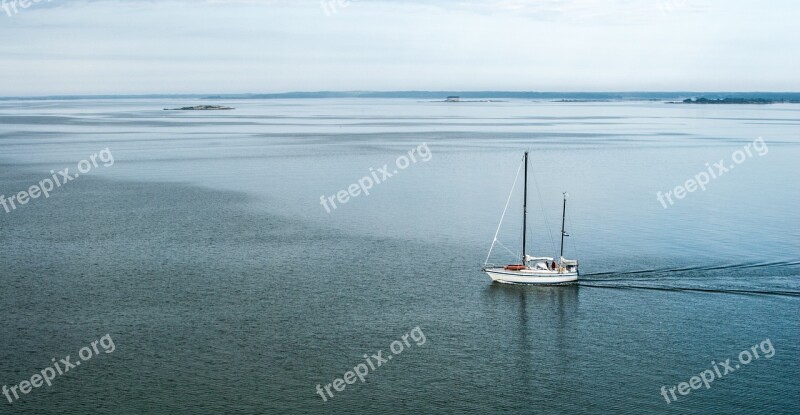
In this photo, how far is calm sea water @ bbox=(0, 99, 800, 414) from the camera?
25969mm

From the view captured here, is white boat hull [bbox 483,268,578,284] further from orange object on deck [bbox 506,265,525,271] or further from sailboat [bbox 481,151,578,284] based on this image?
orange object on deck [bbox 506,265,525,271]

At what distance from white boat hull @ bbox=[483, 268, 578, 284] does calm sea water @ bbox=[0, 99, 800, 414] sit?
0.46 meters

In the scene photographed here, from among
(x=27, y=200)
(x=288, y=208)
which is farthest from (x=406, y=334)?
(x=27, y=200)

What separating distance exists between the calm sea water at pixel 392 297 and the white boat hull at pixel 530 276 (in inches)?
17.9

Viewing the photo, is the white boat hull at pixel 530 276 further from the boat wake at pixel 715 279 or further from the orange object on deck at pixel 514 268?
the boat wake at pixel 715 279

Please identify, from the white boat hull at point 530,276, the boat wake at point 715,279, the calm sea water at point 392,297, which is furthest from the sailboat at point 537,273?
the boat wake at point 715,279

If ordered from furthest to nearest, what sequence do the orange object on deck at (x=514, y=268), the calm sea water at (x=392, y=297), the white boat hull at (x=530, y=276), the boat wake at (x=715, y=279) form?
the orange object on deck at (x=514, y=268)
the white boat hull at (x=530, y=276)
the boat wake at (x=715, y=279)
the calm sea water at (x=392, y=297)

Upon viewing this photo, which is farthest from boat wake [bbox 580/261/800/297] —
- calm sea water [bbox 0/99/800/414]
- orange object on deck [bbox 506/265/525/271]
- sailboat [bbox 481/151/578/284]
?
orange object on deck [bbox 506/265/525/271]

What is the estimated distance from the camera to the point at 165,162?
A: 8388 cm

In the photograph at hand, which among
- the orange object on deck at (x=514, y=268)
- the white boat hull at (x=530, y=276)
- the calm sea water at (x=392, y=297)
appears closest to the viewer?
the calm sea water at (x=392, y=297)

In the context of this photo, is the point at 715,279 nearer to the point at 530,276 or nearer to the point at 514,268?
the point at 530,276

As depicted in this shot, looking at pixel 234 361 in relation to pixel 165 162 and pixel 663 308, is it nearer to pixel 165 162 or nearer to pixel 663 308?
pixel 663 308

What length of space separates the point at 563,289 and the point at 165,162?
5787 cm

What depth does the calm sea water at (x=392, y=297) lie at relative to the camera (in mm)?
25969
